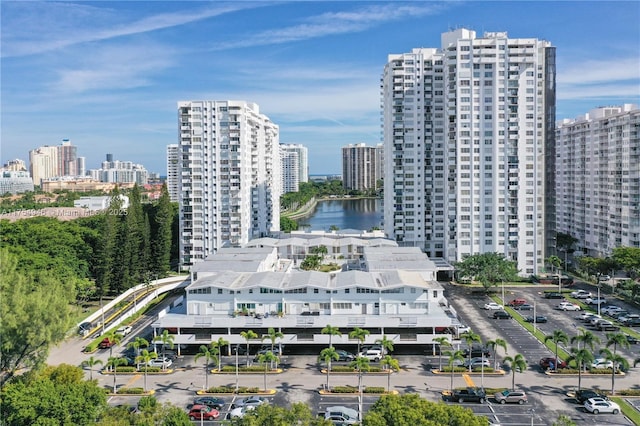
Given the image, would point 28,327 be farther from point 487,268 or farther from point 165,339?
point 487,268

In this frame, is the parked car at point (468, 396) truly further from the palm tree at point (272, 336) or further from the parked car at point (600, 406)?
the palm tree at point (272, 336)

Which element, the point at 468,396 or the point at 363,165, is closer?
the point at 468,396

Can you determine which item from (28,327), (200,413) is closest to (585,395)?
(200,413)

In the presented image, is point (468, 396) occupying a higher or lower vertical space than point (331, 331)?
lower

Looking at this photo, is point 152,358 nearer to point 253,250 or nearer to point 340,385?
point 340,385

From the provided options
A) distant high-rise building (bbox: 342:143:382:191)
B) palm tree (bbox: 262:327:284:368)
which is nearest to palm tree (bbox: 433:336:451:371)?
palm tree (bbox: 262:327:284:368)

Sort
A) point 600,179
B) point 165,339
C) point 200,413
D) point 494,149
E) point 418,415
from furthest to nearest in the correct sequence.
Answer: point 600,179
point 494,149
point 165,339
point 200,413
point 418,415

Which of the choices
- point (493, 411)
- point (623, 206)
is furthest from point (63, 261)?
point (623, 206)
